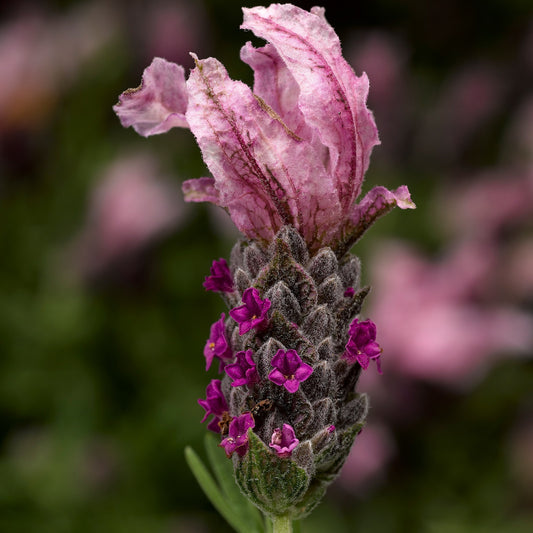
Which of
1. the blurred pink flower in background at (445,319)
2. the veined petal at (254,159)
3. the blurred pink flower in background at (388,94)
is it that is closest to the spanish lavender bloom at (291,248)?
the veined petal at (254,159)

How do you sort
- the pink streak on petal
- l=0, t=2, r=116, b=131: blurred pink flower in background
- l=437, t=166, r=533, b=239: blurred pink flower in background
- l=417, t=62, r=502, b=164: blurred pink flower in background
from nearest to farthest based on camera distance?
the pink streak on petal → l=437, t=166, r=533, b=239: blurred pink flower in background → l=0, t=2, r=116, b=131: blurred pink flower in background → l=417, t=62, r=502, b=164: blurred pink flower in background

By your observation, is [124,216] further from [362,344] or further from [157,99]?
[362,344]

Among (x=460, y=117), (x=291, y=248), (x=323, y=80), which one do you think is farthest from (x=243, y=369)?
(x=460, y=117)

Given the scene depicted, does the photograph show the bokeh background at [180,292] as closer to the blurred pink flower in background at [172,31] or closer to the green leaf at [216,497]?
the blurred pink flower in background at [172,31]

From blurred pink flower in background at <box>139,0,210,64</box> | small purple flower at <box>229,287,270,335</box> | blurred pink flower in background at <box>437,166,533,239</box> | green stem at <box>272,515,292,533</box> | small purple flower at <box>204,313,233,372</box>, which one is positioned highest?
small purple flower at <box>229,287,270,335</box>

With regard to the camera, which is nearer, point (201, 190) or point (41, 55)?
point (201, 190)

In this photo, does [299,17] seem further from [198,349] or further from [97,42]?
[97,42]

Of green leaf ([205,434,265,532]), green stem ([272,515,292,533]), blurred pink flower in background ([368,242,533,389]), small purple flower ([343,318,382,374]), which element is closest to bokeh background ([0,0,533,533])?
blurred pink flower in background ([368,242,533,389])

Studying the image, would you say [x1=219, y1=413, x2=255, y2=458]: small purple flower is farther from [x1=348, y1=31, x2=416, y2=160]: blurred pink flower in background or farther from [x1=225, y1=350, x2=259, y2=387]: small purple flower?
[x1=348, y1=31, x2=416, y2=160]: blurred pink flower in background
